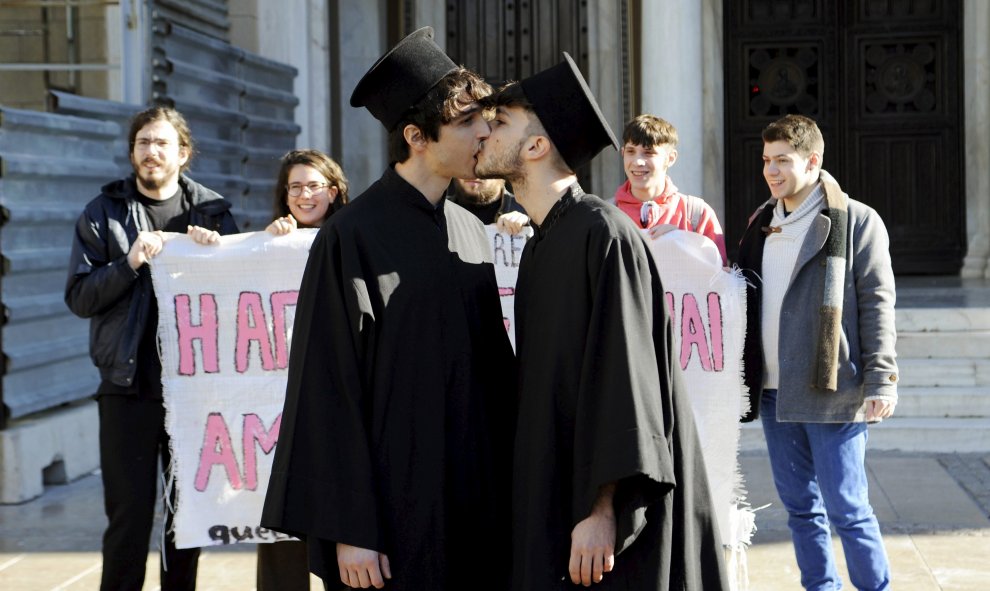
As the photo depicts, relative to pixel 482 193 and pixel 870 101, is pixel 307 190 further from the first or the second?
pixel 870 101

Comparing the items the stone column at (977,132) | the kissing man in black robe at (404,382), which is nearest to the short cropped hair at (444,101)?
the kissing man in black robe at (404,382)

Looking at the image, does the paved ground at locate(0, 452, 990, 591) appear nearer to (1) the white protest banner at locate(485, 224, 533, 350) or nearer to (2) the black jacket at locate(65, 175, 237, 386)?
(2) the black jacket at locate(65, 175, 237, 386)

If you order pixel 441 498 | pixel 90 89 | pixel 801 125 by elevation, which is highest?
pixel 90 89

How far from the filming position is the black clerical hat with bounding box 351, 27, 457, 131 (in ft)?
12.2

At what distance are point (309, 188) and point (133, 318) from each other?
0.84 meters

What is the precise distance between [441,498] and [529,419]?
1.06 ft

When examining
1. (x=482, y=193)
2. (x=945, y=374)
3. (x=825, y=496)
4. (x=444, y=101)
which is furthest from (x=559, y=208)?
(x=945, y=374)

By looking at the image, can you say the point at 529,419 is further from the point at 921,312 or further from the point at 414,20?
the point at 414,20

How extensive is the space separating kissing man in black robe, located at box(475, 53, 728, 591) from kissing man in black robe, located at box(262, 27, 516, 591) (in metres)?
0.18

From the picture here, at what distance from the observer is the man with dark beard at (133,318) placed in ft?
16.7

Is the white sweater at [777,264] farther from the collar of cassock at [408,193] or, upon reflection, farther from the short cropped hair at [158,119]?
the short cropped hair at [158,119]

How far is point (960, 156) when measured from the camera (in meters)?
13.3

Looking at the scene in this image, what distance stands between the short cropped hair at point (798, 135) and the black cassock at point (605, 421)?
6.44 feet

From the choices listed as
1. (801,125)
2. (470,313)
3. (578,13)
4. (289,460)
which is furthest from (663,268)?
(578,13)
